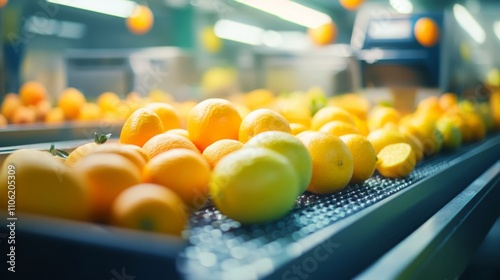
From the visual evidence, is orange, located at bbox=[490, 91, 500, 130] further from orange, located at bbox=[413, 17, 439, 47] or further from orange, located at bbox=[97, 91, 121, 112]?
orange, located at bbox=[97, 91, 121, 112]

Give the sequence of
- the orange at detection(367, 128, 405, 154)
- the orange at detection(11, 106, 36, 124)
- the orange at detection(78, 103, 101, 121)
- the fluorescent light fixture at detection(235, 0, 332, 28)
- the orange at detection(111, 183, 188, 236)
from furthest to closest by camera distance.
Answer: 1. the fluorescent light fixture at detection(235, 0, 332, 28)
2. the orange at detection(78, 103, 101, 121)
3. the orange at detection(11, 106, 36, 124)
4. the orange at detection(367, 128, 405, 154)
5. the orange at detection(111, 183, 188, 236)

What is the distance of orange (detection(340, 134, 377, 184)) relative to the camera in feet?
3.71

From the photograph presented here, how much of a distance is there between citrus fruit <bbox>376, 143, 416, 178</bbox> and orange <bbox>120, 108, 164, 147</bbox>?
597mm

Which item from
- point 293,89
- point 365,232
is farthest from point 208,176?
point 293,89

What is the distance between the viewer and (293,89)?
5344 mm

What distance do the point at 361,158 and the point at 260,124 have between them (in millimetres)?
274

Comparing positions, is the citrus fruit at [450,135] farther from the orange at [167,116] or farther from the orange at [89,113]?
the orange at [89,113]

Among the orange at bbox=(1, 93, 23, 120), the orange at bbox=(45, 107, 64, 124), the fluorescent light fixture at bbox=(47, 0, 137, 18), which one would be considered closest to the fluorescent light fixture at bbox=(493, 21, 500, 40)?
the fluorescent light fixture at bbox=(47, 0, 137, 18)

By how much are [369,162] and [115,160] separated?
0.64 metres

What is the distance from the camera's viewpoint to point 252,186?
733 millimetres

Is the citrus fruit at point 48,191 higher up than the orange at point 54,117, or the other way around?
the orange at point 54,117

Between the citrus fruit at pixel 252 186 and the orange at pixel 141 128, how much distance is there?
1.05 ft

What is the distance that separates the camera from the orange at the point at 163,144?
94cm

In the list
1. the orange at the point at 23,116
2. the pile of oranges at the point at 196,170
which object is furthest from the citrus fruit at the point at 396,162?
the orange at the point at 23,116
